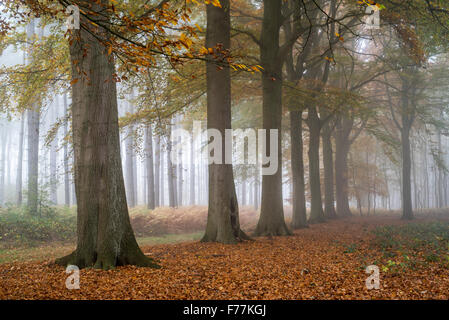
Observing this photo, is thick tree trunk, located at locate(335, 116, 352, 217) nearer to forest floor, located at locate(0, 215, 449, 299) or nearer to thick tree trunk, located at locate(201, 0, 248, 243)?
thick tree trunk, located at locate(201, 0, 248, 243)

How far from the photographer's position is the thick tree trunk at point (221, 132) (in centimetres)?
940

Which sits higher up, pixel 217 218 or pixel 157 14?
pixel 157 14

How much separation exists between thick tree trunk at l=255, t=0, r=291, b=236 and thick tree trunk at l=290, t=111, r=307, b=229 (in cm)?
355

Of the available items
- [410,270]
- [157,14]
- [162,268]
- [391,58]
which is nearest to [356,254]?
[410,270]

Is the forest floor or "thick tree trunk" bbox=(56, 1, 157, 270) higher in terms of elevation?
"thick tree trunk" bbox=(56, 1, 157, 270)

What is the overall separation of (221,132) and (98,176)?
4.28 meters

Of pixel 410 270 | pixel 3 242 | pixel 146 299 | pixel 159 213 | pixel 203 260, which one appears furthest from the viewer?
pixel 159 213

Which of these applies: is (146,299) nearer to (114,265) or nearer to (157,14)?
(114,265)

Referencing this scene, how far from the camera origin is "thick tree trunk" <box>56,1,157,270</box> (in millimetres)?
6059

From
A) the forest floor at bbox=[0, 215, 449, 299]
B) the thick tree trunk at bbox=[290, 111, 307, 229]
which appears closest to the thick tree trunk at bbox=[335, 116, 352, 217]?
the thick tree trunk at bbox=[290, 111, 307, 229]

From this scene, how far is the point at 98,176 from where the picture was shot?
6109 millimetres

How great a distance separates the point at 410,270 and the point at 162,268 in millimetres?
4238

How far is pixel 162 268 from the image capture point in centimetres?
610

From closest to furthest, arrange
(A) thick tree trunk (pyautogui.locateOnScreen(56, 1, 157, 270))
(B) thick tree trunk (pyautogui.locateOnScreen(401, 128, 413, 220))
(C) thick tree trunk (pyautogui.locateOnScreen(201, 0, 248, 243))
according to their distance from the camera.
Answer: (A) thick tree trunk (pyautogui.locateOnScreen(56, 1, 157, 270)) < (C) thick tree trunk (pyautogui.locateOnScreen(201, 0, 248, 243)) < (B) thick tree trunk (pyautogui.locateOnScreen(401, 128, 413, 220))
